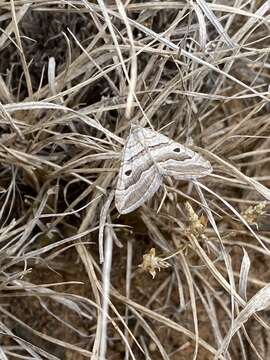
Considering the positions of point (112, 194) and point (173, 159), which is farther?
point (112, 194)

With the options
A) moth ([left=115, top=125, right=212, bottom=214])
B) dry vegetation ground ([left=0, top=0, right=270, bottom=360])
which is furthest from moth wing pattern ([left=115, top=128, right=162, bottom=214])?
dry vegetation ground ([left=0, top=0, right=270, bottom=360])

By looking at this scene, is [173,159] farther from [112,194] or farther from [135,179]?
[112,194]

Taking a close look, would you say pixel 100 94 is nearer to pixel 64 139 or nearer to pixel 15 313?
pixel 64 139

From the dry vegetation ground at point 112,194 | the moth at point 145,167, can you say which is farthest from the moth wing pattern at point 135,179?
the dry vegetation ground at point 112,194

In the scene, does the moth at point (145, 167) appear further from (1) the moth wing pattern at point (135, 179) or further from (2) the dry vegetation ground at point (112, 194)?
(2) the dry vegetation ground at point (112, 194)

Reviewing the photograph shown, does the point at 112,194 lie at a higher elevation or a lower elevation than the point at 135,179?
lower

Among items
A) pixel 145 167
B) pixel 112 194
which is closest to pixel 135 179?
pixel 145 167

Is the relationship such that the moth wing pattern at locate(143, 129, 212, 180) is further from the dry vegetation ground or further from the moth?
the dry vegetation ground

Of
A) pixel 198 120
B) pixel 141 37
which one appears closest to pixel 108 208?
pixel 198 120
